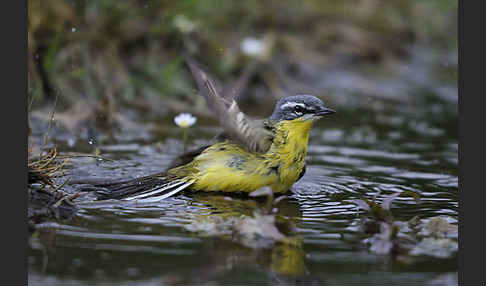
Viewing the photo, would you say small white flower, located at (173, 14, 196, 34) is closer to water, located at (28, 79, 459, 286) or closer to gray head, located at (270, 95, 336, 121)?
water, located at (28, 79, 459, 286)

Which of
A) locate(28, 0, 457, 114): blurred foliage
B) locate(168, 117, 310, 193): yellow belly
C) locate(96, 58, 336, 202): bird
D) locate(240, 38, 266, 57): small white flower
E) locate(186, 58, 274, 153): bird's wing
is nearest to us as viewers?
locate(186, 58, 274, 153): bird's wing

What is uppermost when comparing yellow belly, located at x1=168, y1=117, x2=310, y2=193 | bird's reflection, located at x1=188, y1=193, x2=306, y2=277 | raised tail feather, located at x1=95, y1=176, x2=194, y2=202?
yellow belly, located at x1=168, y1=117, x2=310, y2=193

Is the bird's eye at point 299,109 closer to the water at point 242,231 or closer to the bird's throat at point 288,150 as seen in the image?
the bird's throat at point 288,150

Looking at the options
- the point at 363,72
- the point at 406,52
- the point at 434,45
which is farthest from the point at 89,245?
the point at 434,45

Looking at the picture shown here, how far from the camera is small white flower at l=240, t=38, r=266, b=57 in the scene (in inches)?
445

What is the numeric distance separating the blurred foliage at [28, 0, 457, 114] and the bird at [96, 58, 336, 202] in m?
2.41

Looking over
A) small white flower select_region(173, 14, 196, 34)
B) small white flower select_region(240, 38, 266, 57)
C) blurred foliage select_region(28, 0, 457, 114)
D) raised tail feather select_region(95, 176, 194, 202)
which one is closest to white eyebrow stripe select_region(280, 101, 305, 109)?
raised tail feather select_region(95, 176, 194, 202)

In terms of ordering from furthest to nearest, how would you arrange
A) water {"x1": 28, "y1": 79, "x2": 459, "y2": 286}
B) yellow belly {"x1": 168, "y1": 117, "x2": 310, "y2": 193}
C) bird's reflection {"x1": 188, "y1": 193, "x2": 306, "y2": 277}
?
yellow belly {"x1": 168, "y1": 117, "x2": 310, "y2": 193}, bird's reflection {"x1": 188, "y1": 193, "x2": 306, "y2": 277}, water {"x1": 28, "y1": 79, "x2": 459, "y2": 286}

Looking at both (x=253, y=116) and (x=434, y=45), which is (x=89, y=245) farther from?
(x=434, y=45)

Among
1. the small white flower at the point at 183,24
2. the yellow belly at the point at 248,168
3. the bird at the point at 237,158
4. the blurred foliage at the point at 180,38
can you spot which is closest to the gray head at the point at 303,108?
the bird at the point at 237,158

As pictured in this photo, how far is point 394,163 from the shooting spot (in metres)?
7.79

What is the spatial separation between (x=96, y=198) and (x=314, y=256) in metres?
2.14

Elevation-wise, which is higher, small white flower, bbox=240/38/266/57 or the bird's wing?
small white flower, bbox=240/38/266/57

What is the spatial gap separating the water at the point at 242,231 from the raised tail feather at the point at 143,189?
12 cm
